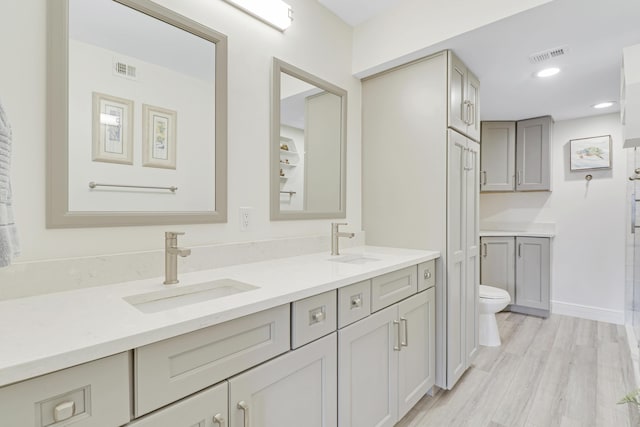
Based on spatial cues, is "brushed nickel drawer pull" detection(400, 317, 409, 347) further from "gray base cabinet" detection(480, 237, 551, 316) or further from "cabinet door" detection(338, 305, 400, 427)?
"gray base cabinet" detection(480, 237, 551, 316)

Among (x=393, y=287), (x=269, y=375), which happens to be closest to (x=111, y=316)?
(x=269, y=375)

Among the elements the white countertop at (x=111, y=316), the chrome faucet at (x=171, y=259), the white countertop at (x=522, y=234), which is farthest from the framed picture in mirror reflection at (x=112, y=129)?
the white countertop at (x=522, y=234)

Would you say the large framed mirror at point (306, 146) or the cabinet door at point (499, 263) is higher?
the large framed mirror at point (306, 146)

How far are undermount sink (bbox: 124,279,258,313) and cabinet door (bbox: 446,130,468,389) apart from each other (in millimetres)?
1279

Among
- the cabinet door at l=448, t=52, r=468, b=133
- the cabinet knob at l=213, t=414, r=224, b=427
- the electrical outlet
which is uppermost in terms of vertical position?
the cabinet door at l=448, t=52, r=468, b=133

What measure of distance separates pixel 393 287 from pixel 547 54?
173cm

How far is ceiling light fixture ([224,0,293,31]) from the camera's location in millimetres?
1515

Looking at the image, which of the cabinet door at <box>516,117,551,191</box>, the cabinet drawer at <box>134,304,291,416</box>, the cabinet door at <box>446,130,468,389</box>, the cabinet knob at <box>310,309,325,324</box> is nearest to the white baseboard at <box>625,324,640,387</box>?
the cabinet door at <box>446,130,468,389</box>

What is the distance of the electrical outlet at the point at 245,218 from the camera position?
1530 mm

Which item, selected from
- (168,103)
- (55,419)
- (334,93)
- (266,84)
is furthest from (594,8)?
(55,419)

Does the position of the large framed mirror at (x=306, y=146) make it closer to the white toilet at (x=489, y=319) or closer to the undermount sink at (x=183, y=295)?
the undermount sink at (x=183, y=295)

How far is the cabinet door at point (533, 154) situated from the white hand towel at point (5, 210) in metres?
3.97

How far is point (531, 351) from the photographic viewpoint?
2.45m

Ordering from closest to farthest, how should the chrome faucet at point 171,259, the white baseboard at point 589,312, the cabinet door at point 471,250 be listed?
the chrome faucet at point 171,259 < the cabinet door at point 471,250 < the white baseboard at point 589,312
